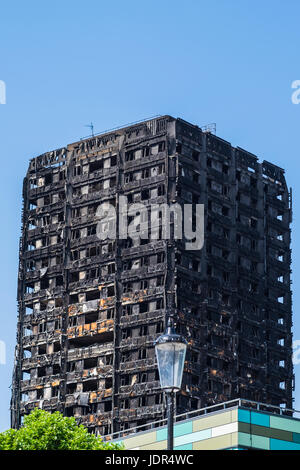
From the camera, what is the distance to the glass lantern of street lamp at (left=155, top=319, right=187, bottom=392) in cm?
3059

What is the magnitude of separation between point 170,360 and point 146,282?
108342 millimetres

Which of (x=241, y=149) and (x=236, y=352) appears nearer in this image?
(x=236, y=352)

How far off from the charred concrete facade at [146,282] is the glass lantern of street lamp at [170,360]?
→ 99920 millimetres

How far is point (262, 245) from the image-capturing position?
154 m

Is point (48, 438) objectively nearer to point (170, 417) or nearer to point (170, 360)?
point (170, 360)

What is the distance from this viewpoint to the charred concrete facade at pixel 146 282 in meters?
137

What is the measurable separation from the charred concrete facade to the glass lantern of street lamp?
328 feet

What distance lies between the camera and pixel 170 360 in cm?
3069

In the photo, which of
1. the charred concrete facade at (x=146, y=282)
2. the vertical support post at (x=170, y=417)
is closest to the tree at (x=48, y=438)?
the vertical support post at (x=170, y=417)
